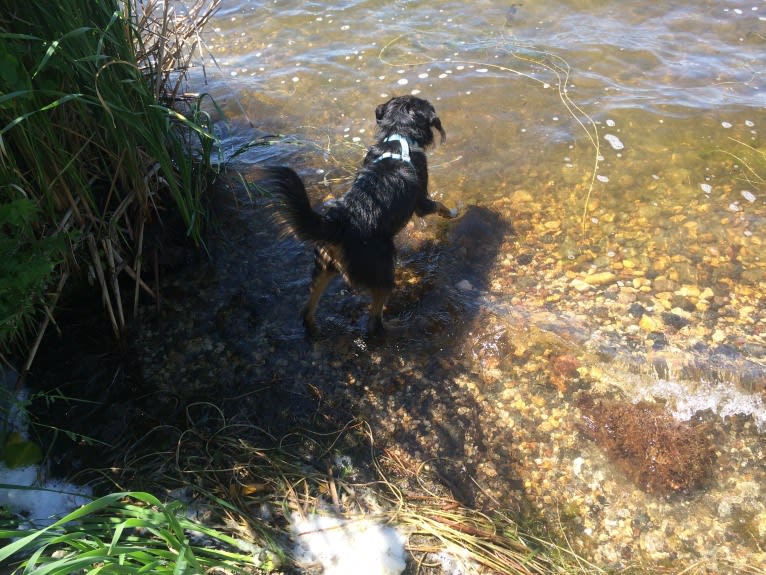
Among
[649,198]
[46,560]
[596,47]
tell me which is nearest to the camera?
[46,560]

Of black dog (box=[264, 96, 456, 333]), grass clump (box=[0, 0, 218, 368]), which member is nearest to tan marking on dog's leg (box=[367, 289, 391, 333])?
black dog (box=[264, 96, 456, 333])

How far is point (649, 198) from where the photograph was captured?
407cm

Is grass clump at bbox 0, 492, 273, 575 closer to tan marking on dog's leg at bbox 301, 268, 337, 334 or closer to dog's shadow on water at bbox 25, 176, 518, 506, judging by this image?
dog's shadow on water at bbox 25, 176, 518, 506

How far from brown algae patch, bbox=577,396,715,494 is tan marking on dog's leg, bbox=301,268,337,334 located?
5.13 ft

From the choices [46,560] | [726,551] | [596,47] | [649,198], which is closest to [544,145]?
[649,198]

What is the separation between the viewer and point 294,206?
8.22 feet

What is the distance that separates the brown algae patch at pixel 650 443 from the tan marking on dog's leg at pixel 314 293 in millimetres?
1562

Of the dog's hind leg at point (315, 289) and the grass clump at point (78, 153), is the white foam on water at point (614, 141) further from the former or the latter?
the grass clump at point (78, 153)

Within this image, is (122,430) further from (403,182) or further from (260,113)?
(260,113)

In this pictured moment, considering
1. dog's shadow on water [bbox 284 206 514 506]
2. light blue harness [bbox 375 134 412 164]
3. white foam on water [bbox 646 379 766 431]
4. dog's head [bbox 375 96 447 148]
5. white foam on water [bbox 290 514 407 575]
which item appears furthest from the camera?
dog's head [bbox 375 96 447 148]

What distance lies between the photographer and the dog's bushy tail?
2404mm

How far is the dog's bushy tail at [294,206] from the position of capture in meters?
2.40

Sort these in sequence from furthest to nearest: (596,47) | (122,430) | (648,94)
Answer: (596,47) < (648,94) < (122,430)

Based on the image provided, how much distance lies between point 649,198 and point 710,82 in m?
2.02
